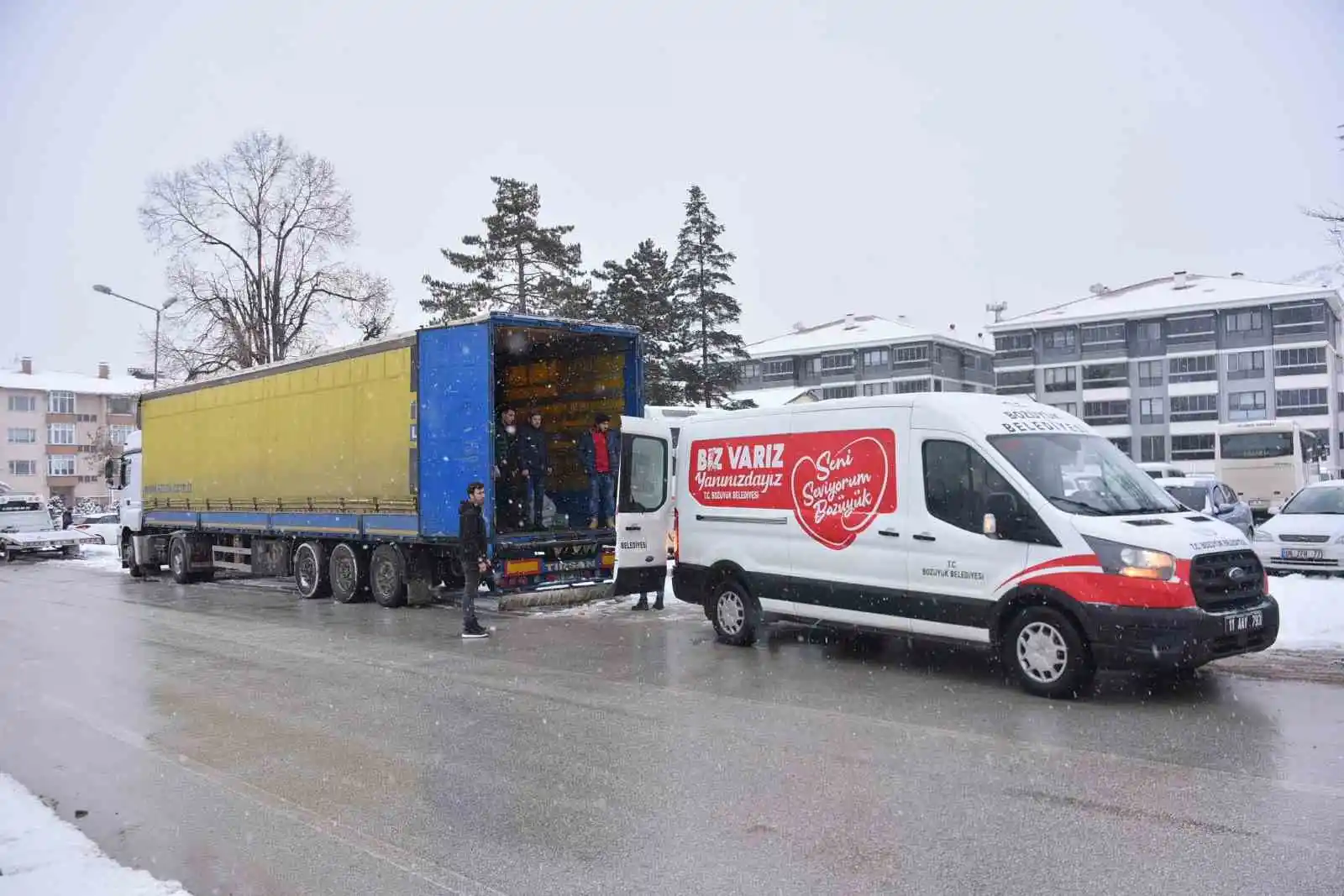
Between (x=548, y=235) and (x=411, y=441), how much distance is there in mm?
32388

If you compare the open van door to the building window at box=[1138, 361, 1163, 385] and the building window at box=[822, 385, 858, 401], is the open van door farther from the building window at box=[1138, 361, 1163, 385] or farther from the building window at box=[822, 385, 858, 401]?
the building window at box=[822, 385, 858, 401]

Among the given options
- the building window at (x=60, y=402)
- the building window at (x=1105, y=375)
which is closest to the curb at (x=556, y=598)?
the building window at (x=1105, y=375)

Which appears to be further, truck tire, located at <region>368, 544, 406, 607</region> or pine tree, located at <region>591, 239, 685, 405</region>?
pine tree, located at <region>591, 239, 685, 405</region>

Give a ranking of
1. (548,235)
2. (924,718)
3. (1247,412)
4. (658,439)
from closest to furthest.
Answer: (924,718)
(658,439)
(548,235)
(1247,412)

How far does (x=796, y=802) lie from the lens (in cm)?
569

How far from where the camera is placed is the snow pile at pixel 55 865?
4629mm

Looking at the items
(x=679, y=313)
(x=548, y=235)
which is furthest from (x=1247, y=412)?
(x=548, y=235)

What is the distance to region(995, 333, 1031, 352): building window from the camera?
7212 centimetres

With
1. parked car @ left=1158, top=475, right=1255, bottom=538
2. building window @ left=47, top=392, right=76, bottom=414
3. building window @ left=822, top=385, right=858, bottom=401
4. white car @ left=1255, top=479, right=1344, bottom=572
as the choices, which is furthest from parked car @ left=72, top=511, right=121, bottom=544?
building window @ left=47, top=392, right=76, bottom=414

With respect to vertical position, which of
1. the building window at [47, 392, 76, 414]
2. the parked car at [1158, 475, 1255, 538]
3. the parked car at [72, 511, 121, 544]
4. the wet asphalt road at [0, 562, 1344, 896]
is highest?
the building window at [47, 392, 76, 414]

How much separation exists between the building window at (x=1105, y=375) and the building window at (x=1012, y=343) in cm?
421

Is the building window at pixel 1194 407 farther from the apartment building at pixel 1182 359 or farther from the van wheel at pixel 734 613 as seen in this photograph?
the van wheel at pixel 734 613

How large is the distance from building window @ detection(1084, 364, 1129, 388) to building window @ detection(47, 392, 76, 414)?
84372mm

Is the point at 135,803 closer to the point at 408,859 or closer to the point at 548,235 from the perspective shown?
the point at 408,859
